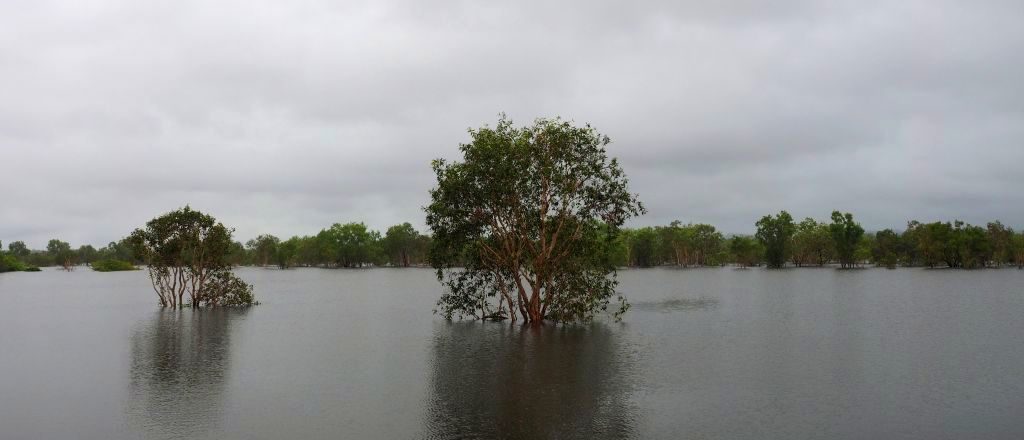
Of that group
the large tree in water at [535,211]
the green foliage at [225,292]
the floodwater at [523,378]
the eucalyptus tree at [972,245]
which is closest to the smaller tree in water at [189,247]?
the green foliage at [225,292]

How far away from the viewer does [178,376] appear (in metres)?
28.0

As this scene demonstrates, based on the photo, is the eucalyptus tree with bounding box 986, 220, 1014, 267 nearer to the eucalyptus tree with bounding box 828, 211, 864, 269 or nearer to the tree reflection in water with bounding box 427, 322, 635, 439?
the eucalyptus tree with bounding box 828, 211, 864, 269

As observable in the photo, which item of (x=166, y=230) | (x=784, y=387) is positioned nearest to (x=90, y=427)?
(x=784, y=387)

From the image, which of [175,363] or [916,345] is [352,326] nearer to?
[175,363]

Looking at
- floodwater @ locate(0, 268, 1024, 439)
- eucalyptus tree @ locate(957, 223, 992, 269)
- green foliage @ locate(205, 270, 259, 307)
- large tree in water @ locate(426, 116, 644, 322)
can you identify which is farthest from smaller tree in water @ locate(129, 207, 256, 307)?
eucalyptus tree @ locate(957, 223, 992, 269)

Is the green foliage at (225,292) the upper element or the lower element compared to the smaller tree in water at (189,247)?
lower

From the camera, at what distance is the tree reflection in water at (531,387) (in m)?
19.2

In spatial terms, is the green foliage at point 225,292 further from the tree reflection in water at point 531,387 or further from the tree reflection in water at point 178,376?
the tree reflection in water at point 531,387

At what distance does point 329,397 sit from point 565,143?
2604cm

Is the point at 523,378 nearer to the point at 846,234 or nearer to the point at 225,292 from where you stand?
the point at 225,292

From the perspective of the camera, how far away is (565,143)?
4488 centimetres

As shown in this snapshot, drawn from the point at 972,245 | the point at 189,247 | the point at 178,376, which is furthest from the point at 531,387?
the point at 972,245

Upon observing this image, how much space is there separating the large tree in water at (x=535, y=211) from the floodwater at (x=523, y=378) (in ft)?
12.5

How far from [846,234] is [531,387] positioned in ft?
603
